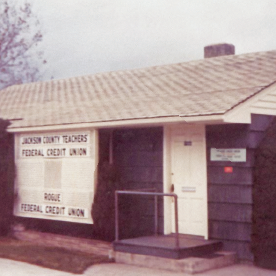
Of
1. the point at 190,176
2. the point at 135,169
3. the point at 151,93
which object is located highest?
the point at 151,93

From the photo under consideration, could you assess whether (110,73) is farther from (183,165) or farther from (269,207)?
(269,207)

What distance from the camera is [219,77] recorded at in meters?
12.7

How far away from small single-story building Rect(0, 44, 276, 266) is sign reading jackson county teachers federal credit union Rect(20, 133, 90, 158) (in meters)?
0.02

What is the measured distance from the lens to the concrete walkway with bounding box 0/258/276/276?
9828mm

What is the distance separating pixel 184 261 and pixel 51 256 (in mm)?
2978

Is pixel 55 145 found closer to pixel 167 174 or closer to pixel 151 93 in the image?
pixel 151 93

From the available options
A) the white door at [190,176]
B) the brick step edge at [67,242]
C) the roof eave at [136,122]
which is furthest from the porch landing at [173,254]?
the roof eave at [136,122]

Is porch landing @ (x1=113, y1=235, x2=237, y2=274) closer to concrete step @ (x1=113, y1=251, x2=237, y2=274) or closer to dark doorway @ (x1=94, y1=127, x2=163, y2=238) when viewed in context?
concrete step @ (x1=113, y1=251, x2=237, y2=274)

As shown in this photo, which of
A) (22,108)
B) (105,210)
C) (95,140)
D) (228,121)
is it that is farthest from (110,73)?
(228,121)

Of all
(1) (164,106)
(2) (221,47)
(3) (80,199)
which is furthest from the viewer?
(2) (221,47)

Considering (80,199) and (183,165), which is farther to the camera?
(80,199)

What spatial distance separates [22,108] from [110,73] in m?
2.77

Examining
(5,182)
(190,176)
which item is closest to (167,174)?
(190,176)

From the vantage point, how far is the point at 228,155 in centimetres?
1086
